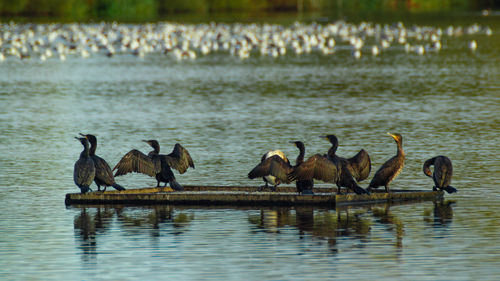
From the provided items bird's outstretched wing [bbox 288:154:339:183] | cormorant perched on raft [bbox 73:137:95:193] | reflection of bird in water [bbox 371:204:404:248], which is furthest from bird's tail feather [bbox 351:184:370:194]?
cormorant perched on raft [bbox 73:137:95:193]

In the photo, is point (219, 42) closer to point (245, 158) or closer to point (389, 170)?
point (245, 158)

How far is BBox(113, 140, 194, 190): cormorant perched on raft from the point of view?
20484 mm

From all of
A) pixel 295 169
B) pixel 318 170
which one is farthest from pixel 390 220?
pixel 295 169

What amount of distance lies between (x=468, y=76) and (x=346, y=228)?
34316mm

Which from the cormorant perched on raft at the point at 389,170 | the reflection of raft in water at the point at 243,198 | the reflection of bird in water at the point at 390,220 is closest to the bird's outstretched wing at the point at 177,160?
the reflection of raft in water at the point at 243,198

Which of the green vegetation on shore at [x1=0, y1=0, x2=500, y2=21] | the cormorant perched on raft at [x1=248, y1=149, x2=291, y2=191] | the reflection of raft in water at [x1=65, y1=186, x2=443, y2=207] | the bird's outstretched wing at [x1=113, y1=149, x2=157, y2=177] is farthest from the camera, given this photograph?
the green vegetation on shore at [x1=0, y1=0, x2=500, y2=21]

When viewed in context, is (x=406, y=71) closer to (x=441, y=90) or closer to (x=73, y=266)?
(x=441, y=90)

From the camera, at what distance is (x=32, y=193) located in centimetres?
2156

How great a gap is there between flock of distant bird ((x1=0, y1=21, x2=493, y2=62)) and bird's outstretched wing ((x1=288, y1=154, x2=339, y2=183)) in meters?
46.7

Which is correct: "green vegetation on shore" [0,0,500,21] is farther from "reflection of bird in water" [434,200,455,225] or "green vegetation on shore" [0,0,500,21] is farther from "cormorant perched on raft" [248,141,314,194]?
"reflection of bird in water" [434,200,455,225]

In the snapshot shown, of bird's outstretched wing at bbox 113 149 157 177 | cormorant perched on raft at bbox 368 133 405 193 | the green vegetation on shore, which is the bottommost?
cormorant perched on raft at bbox 368 133 405 193

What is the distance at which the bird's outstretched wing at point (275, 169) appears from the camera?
64.5ft

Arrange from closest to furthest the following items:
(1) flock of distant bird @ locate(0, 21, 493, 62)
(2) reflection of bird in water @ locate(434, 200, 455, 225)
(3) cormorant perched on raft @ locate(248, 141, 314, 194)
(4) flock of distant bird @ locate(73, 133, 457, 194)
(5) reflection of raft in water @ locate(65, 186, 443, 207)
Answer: (2) reflection of bird in water @ locate(434, 200, 455, 225) → (5) reflection of raft in water @ locate(65, 186, 443, 207) → (4) flock of distant bird @ locate(73, 133, 457, 194) → (3) cormorant perched on raft @ locate(248, 141, 314, 194) → (1) flock of distant bird @ locate(0, 21, 493, 62)

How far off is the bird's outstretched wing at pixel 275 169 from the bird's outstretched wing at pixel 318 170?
0.17 meters
